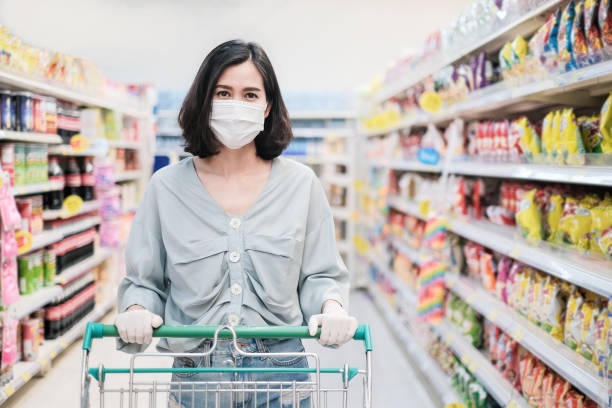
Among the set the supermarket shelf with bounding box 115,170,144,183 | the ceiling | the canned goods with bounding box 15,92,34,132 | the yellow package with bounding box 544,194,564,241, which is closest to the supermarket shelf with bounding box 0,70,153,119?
the canned goods with bounding box 15,92,34,132

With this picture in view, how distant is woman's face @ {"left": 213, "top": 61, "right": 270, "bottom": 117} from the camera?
1.52m

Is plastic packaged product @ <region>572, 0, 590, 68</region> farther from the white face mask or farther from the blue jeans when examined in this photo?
the blue jeans

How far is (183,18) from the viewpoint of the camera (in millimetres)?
7762

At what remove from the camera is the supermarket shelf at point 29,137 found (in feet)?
10.7

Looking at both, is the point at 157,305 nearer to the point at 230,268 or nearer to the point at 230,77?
the point at 230,268

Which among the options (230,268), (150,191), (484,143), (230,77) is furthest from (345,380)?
(484,143)

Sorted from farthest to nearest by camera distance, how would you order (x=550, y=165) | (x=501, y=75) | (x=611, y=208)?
(x=501, y=75) < (x=550, y=165) < (x=611, y=208)

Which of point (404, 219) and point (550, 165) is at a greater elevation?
point (550, 165)

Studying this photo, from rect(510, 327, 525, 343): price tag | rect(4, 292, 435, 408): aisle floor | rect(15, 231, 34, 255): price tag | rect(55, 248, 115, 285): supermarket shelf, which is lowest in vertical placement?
rect(4, 292, 435, 408): aisle floor

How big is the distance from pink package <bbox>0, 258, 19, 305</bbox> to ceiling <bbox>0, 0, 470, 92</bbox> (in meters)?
4.77

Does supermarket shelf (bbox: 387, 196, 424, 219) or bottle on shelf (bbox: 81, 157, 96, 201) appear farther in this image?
bottle on shelf (bbox: 81, 157, 96, 201)

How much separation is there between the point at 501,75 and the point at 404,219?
219 cm

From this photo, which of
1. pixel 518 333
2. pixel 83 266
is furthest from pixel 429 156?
pixel 83 266

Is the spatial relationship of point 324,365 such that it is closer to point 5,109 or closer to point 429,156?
point 429,156
